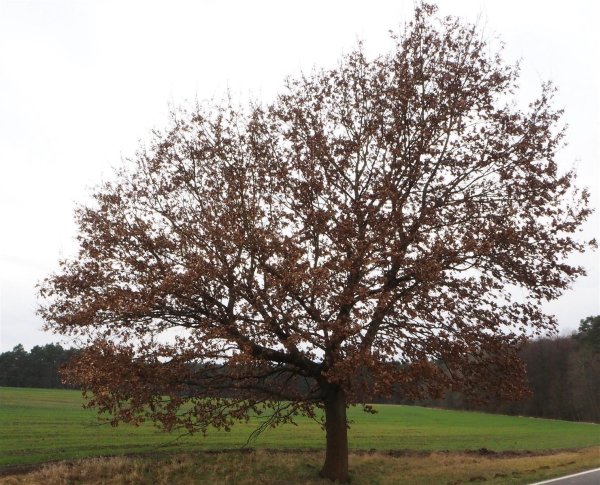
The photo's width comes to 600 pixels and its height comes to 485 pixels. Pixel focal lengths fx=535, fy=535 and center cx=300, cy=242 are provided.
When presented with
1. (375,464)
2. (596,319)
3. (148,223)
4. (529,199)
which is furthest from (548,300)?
(596,319)

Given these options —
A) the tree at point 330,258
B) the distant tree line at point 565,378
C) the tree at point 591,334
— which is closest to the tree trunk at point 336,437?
the tree at point 330,258

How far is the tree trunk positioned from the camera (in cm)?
1633

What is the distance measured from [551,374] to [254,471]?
87.6 metres

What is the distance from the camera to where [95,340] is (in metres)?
14.2

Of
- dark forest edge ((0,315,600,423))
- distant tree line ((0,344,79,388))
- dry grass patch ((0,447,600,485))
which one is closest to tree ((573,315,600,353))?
dark forest edge ((0,315,600,423))

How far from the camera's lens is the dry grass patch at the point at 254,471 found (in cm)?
1605

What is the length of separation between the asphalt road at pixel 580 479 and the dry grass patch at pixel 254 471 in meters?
0.64

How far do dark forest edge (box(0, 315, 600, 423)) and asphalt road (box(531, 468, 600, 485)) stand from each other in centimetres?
6513

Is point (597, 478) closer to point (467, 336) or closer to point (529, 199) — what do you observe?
point (467, 336)

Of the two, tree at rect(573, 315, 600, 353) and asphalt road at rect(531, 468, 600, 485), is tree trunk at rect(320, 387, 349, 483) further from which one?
tree at rect(573, 315, 600, 353)

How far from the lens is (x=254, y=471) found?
18281 mm

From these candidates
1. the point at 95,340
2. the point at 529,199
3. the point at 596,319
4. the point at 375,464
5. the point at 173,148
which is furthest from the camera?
the point at 596,319

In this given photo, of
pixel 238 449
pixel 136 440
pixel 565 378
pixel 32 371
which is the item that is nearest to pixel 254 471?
pixel 238 449

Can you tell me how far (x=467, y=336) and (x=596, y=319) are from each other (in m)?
93.5
